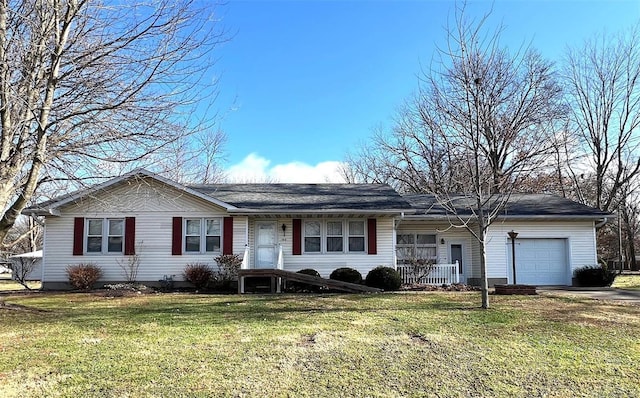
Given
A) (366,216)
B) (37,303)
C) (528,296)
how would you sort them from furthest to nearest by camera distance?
(366,216) < (528,296) < (37,303)

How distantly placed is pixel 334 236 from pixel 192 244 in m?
5.14

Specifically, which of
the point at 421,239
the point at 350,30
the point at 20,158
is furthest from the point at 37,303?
the point at 421,239

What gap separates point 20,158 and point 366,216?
1116cm

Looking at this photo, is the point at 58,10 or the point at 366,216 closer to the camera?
the point at 58,10

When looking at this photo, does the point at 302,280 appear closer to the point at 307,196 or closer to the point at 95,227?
the point at 307,196

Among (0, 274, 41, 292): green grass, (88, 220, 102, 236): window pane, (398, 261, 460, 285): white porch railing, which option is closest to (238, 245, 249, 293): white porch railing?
(88, 220, 102, 236): window pane

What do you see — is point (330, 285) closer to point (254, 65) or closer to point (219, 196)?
point (219, 196)

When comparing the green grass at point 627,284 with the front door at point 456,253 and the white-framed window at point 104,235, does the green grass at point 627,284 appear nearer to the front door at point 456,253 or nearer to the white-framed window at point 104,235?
the front door at point 456,253

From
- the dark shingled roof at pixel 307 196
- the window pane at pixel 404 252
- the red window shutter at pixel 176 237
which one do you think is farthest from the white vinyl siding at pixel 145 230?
the window pane at pixel 404 252

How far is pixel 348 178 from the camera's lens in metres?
37.1

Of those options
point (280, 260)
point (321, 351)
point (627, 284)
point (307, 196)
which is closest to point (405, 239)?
point (307, 196)

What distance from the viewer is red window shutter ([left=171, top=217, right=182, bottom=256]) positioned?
1562cm

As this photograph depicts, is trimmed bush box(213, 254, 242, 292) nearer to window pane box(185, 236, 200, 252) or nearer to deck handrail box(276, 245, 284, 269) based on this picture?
window pane box(185, 236, 200, 252)

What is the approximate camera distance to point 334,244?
1630cm
